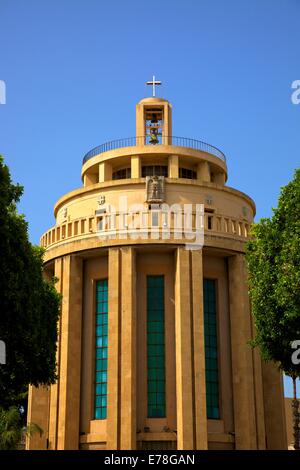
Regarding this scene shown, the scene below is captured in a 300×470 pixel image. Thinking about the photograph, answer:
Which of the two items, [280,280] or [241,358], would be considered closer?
[280,280]

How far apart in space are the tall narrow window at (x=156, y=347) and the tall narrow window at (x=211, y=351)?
2548 millimetres

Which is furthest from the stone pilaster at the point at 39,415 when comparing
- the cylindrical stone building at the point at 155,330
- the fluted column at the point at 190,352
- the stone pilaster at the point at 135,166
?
the stone pilaster at the point at 135,166

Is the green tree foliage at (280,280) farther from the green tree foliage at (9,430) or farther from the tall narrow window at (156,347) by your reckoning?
the green tree foliage at (9,430)

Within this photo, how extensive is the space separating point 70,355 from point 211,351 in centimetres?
783

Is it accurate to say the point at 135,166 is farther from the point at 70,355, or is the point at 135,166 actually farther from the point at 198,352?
the point at 198,352

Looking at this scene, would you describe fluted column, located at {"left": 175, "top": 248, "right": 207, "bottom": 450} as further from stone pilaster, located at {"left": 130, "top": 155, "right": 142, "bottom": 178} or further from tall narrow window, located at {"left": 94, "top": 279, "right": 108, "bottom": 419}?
stone pilaster, located at {"left": 130, "top": 155, "right": 142, "bottom": 178}

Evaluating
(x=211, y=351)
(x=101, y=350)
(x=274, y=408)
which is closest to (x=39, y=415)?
(x=101, y=350)

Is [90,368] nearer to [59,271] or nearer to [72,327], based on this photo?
[72,327]

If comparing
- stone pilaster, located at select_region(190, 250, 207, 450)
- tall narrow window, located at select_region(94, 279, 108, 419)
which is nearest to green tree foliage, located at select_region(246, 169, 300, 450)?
stone pilaster, located at select_region(190, 250, 207, 450)

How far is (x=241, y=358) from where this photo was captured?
37.7 m

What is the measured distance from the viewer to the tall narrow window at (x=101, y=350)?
37031 millimetres

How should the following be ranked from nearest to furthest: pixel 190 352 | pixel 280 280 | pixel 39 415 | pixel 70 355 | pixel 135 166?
pixel 280 280
pixel 190 352
pixel 70 355
pixel 39 415
pixel 135 166
